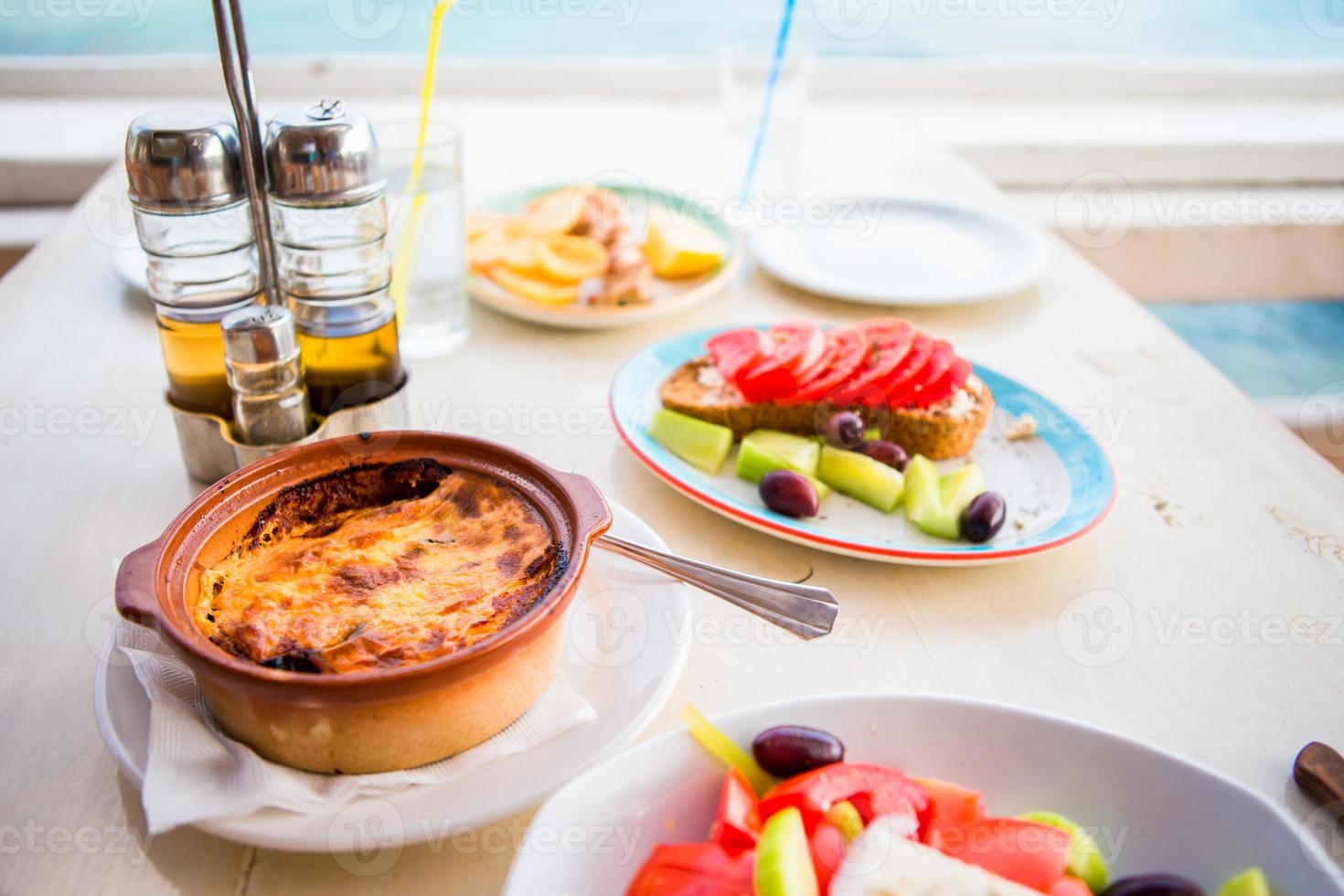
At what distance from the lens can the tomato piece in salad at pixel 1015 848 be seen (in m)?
0.71

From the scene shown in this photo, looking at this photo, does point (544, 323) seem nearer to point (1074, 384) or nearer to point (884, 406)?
point (884, 406)

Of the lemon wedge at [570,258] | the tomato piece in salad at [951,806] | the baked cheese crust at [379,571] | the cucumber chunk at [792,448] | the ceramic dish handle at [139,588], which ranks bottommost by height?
the cucumber chunk at [792,448]

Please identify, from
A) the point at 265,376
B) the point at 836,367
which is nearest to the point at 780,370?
the point at 836,367

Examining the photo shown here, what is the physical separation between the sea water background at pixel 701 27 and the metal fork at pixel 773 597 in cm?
246

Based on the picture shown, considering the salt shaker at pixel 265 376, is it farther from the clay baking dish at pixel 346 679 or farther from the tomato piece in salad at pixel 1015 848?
the tomato piece in salad at pixel 1015 848

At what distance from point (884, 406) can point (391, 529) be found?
74 cm

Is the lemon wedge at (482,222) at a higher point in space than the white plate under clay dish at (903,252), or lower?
higher

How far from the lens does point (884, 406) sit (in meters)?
1.46

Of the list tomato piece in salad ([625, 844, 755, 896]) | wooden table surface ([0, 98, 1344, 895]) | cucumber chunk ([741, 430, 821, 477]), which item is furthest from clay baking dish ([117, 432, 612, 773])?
cucumber chunk ([741, 430, 821, 477])

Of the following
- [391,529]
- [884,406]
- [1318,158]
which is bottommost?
[1318,158]

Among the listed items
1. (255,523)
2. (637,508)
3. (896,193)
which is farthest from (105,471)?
(896,193)

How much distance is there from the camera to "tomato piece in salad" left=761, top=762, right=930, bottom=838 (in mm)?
759

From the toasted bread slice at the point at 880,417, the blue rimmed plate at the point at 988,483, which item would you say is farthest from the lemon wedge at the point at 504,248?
the toasted bread slice at the point at 880,417

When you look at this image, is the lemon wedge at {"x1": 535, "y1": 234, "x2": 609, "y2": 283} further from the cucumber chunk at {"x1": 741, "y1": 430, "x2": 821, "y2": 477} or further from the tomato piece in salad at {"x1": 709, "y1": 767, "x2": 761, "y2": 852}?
the tomato piece in salad at {"x1": 709, "y1": 767, "x2": 761, "y2": 852}
